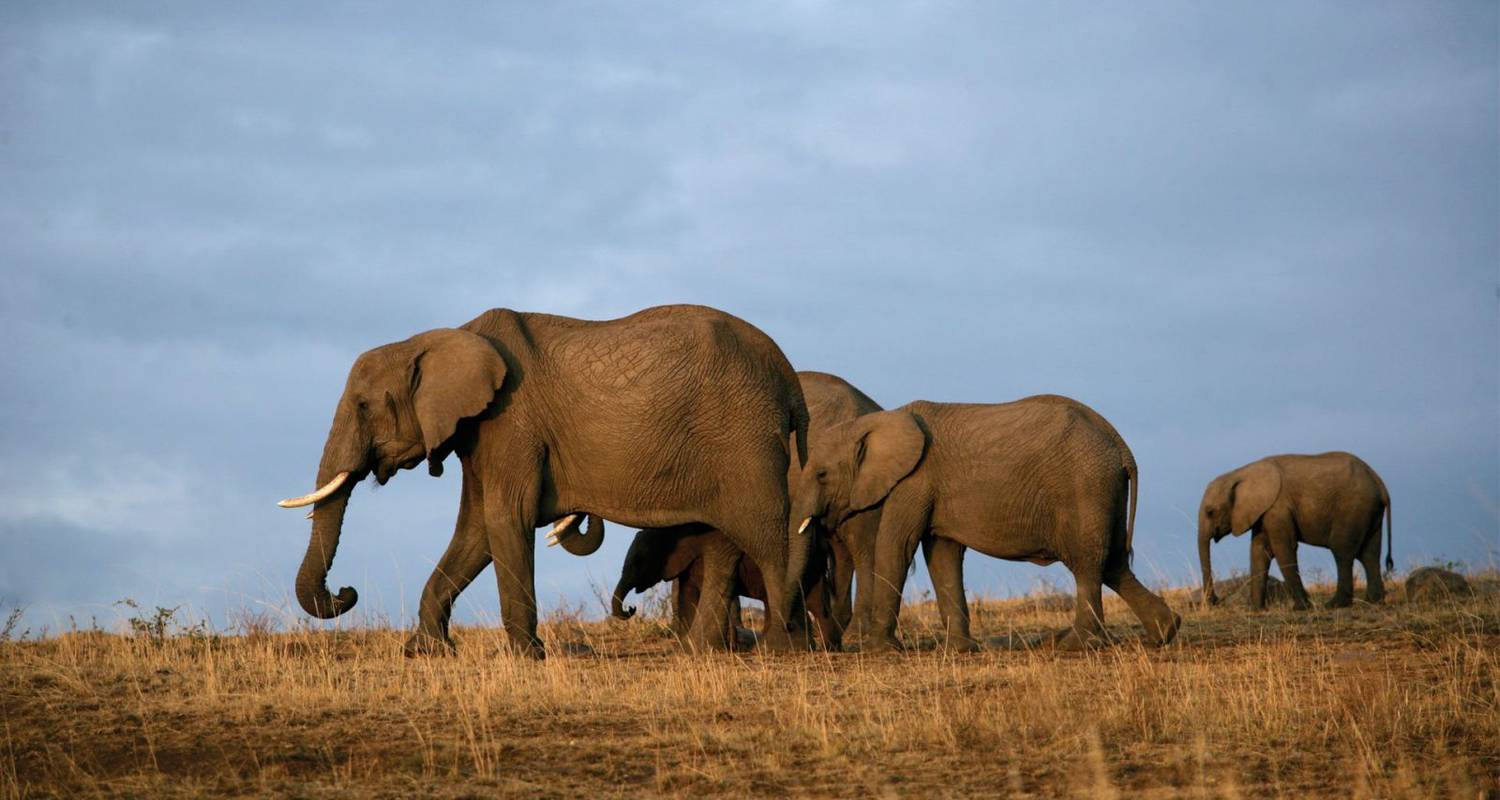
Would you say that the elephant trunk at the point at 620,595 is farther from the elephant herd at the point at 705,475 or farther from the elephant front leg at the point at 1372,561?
the elephant front leg at the point at 1372,561

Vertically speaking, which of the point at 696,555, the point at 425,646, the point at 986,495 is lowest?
the point at 425,646

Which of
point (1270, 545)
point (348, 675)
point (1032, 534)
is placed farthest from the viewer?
point (1270, 545)

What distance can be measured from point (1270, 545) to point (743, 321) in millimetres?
13877

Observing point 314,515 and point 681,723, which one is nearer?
point 681,723

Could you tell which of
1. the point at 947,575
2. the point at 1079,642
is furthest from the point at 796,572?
the point at 1079,642

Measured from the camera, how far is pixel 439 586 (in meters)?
15.1

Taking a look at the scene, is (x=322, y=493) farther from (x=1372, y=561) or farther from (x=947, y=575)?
(x=1372, y=561)

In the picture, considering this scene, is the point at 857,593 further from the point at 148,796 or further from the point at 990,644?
the point at 148,796

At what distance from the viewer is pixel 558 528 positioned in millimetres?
16625

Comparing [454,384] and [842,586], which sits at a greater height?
[454,384]

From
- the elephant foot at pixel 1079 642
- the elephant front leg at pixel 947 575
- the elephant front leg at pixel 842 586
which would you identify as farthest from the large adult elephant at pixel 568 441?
the elephant front leg at pixel 842 586

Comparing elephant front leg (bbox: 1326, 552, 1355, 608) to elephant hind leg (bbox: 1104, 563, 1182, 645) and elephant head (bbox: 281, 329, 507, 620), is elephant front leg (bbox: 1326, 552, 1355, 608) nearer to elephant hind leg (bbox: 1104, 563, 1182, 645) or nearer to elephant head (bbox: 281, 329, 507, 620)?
elephant hind leg (bbox: 1104, 563, 1182, 645)

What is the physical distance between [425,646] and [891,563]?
455 centimetres

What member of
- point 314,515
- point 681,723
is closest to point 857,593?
point 314,515
